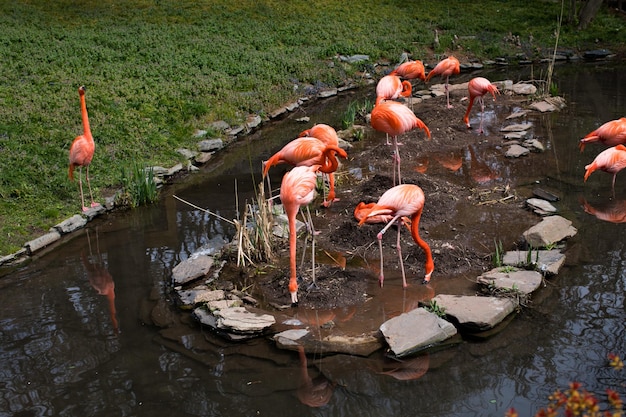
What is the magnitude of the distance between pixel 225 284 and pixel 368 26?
11.9 m

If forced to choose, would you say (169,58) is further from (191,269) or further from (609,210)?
(609,210)

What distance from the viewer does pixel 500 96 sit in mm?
11438

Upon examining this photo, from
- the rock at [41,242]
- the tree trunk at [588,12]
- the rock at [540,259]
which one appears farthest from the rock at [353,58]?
the rock at [540,259]

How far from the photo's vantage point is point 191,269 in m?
5.89

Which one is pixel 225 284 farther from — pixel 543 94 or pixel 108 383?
pixel 543 94

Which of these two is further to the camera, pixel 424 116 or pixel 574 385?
pixel 424 116

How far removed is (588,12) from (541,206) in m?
11.9

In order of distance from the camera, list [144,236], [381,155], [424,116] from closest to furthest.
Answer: [144,236], [381,155], [424,116]

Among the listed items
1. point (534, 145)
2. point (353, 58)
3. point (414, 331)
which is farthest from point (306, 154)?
point (353, 58)

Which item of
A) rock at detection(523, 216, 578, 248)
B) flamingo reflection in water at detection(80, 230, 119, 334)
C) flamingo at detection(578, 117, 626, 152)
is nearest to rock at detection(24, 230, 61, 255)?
flamingo reflection in water at detection(80, 230, 119, 334)

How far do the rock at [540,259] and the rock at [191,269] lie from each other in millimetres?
2671

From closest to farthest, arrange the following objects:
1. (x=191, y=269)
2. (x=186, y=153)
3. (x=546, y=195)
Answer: (x=191, y=269) < (x=546, y=195) < (x=186, y=153)

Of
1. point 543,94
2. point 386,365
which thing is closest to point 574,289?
point 386,365

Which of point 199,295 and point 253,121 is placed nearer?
point 199,295
